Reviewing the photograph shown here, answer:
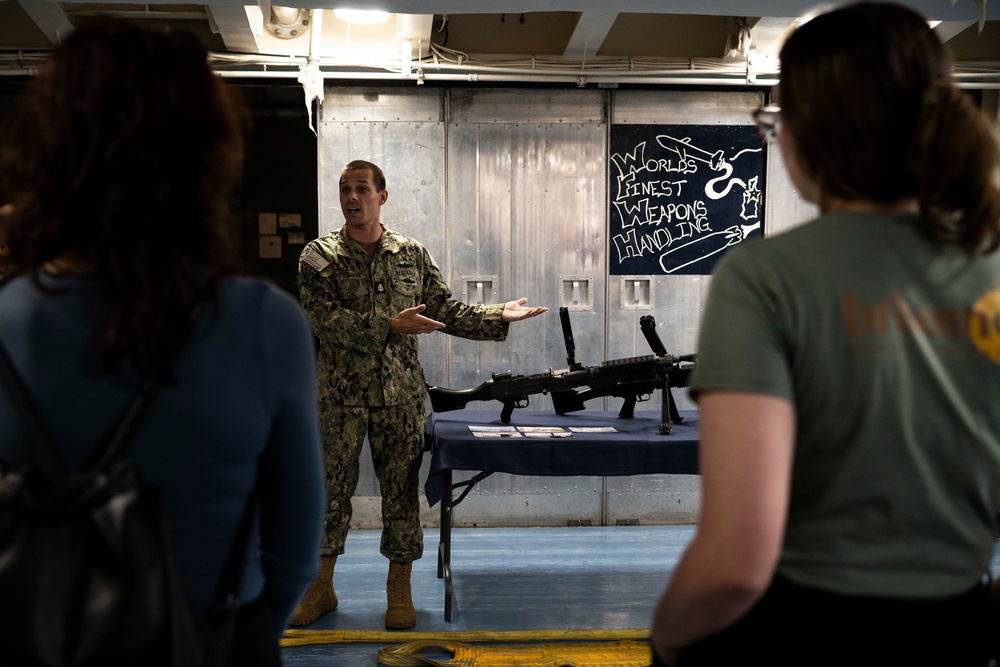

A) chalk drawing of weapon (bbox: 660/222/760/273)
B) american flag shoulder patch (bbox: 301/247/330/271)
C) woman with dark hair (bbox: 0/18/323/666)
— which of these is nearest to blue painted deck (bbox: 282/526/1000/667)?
american flag shoulder patch (bbox: 301/247/330/271)

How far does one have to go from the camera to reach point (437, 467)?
3.57 meters

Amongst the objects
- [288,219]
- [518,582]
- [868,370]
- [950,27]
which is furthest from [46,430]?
[950,27]

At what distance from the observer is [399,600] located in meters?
3.54

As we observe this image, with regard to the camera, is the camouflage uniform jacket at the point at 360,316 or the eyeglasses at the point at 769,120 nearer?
the eyeglasses at the point at 769,120

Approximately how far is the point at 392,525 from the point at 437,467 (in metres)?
0.36

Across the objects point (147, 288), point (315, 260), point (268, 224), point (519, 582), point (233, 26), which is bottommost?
point (519, 582)

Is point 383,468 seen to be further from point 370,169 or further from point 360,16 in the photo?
point 360,16

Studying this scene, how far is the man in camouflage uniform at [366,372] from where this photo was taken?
3629mm

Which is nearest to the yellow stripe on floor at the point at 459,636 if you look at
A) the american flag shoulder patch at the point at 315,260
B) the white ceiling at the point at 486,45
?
the american flag shoulder patch at the point at 315,260

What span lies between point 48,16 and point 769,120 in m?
4.70

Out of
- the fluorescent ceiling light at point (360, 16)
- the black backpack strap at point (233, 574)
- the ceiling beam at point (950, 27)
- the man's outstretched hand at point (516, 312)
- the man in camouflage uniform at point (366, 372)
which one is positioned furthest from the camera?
the ceiling beam at point (950, 27)

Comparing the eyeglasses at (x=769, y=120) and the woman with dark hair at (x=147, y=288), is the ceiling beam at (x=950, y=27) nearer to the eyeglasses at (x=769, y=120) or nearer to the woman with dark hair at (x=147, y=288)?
the eyeglasses at (x=769, y=120)

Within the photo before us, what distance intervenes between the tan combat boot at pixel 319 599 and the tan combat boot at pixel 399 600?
0.27 m

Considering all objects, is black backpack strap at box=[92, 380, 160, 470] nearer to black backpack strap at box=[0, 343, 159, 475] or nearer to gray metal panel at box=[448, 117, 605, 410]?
black backpack strap at box=[0, 343, 159, 475]
